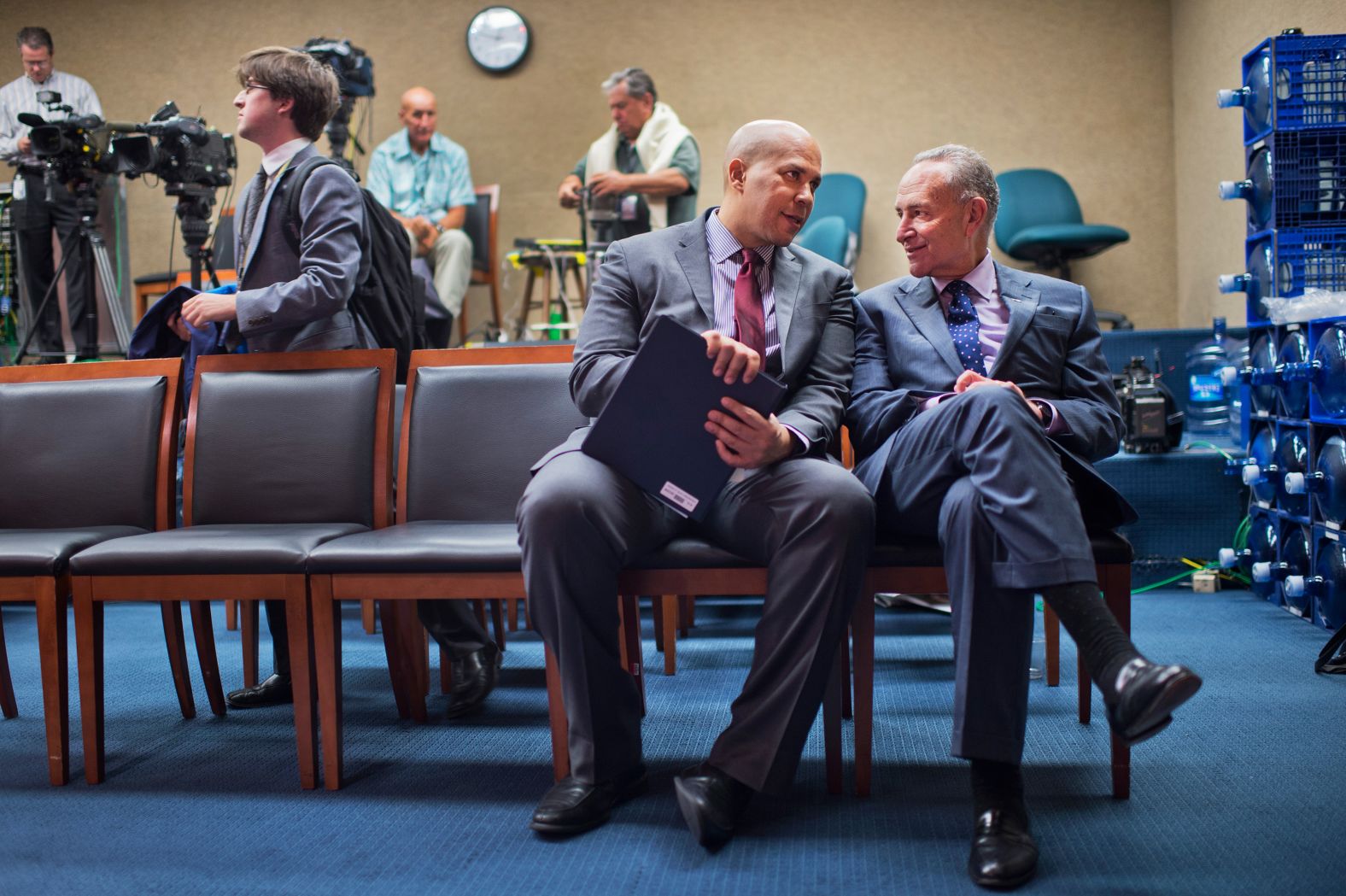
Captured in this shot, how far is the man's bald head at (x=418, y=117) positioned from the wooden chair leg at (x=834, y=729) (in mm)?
4151

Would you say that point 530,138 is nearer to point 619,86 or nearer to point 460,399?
point 619,86

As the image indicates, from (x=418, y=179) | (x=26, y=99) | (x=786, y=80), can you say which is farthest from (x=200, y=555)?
(x=786, y=80)

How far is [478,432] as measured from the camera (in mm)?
2176

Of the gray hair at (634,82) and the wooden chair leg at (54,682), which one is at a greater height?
the gray hair at (634,82)

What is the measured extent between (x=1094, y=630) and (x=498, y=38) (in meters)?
5.55

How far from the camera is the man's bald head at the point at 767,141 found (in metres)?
1.92

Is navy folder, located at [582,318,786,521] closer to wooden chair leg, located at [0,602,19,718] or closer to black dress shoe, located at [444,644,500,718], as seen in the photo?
black dress shoe, located at [444,644,500,718]

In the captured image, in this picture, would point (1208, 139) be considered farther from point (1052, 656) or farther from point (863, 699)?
point (863, 699)

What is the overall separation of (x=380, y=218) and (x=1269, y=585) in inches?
103

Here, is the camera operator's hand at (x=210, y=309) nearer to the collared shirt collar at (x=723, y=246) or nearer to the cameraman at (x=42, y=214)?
the collared shirt collar at (x=723, y=246)

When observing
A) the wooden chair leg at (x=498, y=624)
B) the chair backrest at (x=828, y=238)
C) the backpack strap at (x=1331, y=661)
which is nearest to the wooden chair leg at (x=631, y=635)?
the wooden chair leg at (x=498, y=624)

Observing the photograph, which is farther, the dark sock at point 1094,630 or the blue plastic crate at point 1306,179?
the blue plastic crate at point 1306,179

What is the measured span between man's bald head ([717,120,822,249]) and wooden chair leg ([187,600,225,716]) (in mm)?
1350

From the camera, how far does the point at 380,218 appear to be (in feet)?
8.39
